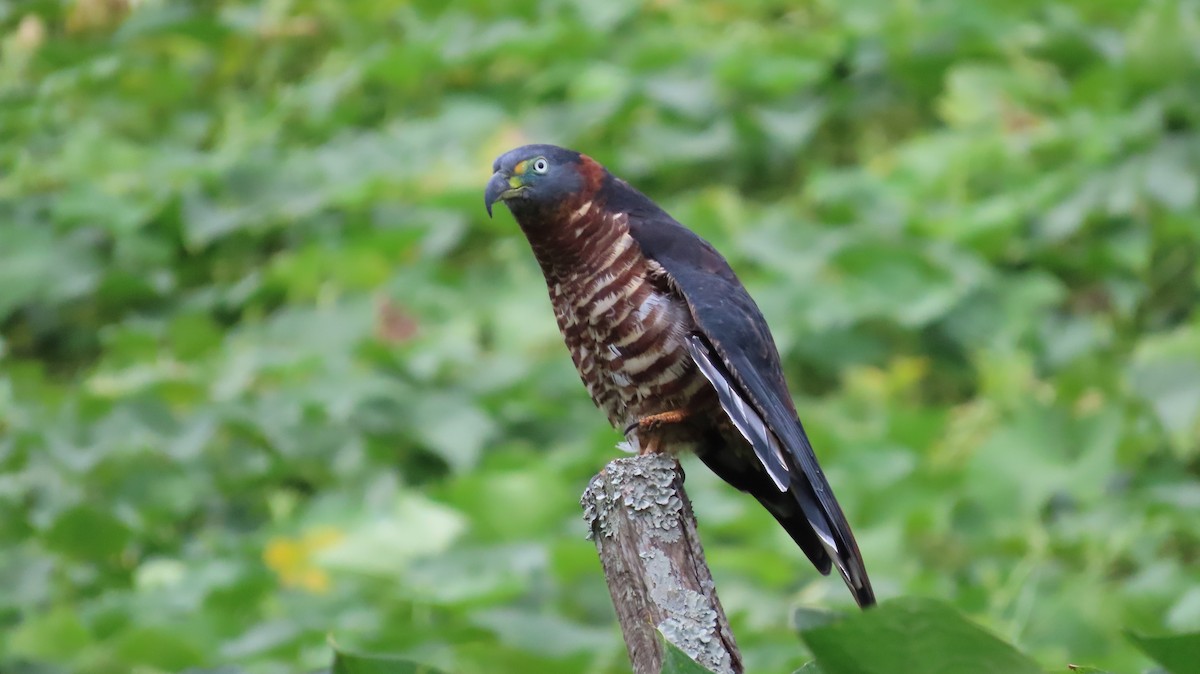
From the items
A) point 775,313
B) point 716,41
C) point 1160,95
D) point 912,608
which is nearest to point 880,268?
point 775,313

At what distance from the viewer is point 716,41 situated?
21.1ft

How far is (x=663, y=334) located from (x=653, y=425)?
187 mm

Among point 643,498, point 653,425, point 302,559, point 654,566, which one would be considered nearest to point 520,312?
point 302,559

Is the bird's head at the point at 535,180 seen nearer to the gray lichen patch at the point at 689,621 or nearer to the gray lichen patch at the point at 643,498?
the gray lichen patch at the point at 643,498

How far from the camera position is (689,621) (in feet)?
5.82

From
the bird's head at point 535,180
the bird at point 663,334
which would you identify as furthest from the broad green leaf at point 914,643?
the bird's head at point 535,180

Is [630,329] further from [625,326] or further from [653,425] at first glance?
[653,425]

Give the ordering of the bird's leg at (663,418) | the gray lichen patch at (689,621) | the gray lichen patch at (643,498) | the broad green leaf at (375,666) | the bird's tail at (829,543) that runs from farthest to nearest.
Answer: the bird's leg at (663,418)
the bird's tail at (829,543)
the gray lichen patch at (643,498)
the gray lichen patch at (689,621)
the broad green leaf at (375,666)

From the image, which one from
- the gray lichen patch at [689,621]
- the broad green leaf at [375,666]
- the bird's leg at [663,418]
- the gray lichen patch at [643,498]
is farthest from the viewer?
the bird's leg at [663,418]

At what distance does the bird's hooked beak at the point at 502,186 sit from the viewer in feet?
8.66

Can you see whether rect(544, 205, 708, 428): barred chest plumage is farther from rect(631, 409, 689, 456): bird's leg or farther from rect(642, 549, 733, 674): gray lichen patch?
rect(642, 549, 733, 674): gray lichen patch

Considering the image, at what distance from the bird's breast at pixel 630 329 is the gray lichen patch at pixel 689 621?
0.71 meters

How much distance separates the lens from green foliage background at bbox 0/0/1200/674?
365cm

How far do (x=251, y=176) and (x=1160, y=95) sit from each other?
3.58m
